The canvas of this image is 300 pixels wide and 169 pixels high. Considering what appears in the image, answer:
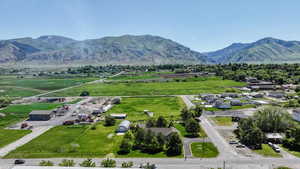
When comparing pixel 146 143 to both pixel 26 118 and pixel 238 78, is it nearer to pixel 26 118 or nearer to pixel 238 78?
pixel 26 118

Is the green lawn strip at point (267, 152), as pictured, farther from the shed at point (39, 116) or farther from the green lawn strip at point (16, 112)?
the green lawn strip at point (16, 112)

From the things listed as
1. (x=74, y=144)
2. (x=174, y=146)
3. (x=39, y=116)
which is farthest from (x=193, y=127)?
(x=39, y=116)

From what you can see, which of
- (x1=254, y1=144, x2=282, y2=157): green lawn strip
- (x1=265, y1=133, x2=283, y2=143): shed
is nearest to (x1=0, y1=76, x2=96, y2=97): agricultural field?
(x1=254, y1=144, x2=282, y2=157): green lawn strip

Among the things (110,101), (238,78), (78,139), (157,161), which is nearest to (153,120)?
(157,161)

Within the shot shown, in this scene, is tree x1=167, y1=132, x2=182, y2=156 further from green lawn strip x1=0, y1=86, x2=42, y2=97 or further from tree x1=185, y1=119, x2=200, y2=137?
green lawn strip x1=0, y1=86, x2=42, y2=97

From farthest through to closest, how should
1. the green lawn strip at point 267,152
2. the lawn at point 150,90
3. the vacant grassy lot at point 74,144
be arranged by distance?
the lawn at point 150,90 < the vacant grassy lot at point 74,144 < the green lawn strip at point 267,152

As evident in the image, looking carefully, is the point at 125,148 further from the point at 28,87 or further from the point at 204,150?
the point at 28,87

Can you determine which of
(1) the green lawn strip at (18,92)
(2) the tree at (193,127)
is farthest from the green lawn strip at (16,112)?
(2) the tree at (193,127)
